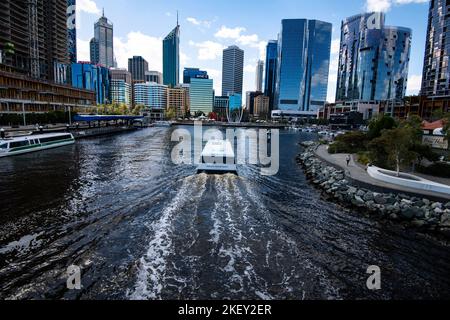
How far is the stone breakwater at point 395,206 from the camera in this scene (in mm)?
20203

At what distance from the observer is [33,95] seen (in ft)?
321

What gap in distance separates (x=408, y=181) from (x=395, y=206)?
18.1ft

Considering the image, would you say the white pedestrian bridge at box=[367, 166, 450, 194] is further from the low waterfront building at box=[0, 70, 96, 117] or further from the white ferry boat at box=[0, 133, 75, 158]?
the low waterfront building at box=[0, 70, 96, 117]

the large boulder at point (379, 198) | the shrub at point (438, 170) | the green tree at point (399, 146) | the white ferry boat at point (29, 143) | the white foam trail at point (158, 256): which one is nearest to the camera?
the white foam trail at point (158, 256)

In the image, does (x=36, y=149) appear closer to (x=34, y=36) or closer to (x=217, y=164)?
(x=217, y=164)


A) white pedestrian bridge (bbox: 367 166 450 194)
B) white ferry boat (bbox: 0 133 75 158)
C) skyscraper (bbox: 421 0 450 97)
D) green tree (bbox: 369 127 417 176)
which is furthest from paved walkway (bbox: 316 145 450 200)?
skyscraper (bbox: 421 0 450 97)

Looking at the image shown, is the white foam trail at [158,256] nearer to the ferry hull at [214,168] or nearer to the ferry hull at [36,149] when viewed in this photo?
the ferry hull at [214,168]

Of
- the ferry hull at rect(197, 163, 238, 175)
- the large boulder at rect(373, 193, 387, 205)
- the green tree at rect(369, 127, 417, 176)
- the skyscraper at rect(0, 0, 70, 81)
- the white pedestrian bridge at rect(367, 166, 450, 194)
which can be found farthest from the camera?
the skyscraper at rect(0, 0, 70, 81)

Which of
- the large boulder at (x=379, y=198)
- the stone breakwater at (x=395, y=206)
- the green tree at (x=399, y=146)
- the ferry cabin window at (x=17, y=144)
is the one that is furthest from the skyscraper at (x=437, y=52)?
the ferry cabin window at (x=17, y=144)

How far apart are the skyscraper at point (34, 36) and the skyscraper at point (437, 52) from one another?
210 metres

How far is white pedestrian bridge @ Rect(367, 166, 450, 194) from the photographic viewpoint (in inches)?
977

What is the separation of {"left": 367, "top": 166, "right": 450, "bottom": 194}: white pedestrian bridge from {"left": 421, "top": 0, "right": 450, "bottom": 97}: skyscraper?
6564 inches

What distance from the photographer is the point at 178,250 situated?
15891 mm
